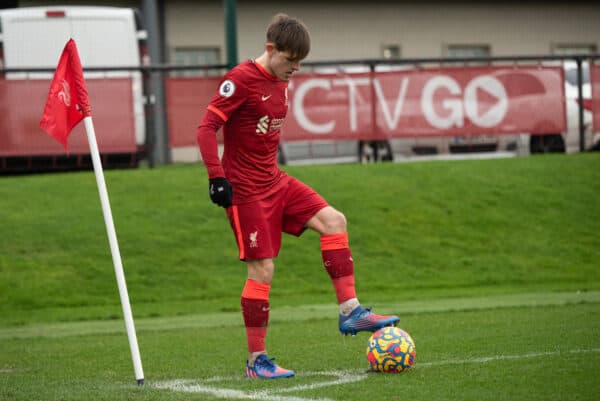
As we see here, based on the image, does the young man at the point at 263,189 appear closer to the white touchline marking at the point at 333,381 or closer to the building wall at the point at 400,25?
the white touchline marking at the point at 333,381

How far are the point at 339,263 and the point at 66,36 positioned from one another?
14.8 m

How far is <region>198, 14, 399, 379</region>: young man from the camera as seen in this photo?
24.2 feet

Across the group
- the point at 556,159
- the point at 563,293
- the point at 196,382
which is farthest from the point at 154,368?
the point at 556,159

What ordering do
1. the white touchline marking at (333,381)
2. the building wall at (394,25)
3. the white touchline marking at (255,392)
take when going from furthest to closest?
the building wall at (394,25) → the white touchline marking at (333,381) → the white touchline marking at (255,392)

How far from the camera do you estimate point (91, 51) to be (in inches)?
830

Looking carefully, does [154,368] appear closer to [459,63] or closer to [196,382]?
[196,382]

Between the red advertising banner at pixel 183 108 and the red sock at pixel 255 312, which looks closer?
the red sock at pixel 255 312

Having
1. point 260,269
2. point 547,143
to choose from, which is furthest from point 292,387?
point 547,143

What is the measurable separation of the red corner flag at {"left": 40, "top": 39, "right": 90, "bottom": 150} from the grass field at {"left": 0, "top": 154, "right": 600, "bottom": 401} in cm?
161

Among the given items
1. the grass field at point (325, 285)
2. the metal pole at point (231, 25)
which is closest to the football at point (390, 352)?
the grass field at point (325, 285)

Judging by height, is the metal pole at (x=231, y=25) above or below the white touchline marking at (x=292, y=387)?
above

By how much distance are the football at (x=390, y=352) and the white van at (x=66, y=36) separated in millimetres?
14332

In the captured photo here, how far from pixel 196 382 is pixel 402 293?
23.7ft

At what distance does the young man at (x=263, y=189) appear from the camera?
738 cm
